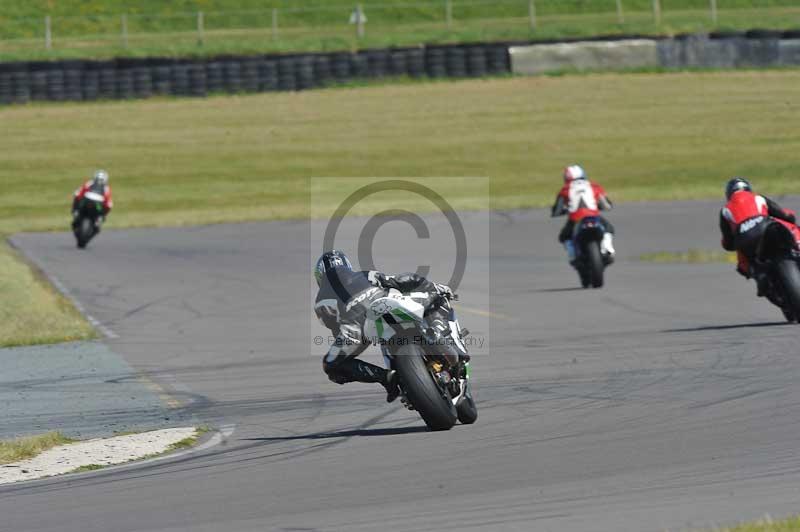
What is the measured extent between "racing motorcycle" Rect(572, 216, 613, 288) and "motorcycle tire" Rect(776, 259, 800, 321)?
18.0 feet

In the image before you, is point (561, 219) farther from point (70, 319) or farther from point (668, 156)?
point (70, 319)

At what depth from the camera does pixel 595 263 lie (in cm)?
1945

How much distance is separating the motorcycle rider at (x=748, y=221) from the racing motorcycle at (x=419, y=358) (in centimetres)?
564

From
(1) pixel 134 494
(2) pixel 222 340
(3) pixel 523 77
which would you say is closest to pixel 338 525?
(1) pixel 134 494

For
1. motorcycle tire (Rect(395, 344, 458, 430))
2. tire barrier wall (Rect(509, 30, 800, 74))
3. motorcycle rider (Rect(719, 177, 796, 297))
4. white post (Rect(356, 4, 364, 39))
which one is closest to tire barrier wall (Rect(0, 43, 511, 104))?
tire barrier wall (Rect(509, 30, 800, 74))

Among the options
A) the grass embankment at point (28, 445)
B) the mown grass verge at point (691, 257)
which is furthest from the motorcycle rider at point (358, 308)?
the mown grass verge at point (691, 257)

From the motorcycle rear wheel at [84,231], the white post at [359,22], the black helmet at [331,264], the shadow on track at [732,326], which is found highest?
the white post at [359,22]

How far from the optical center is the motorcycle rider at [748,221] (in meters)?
14.3

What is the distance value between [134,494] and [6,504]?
27.4 inches

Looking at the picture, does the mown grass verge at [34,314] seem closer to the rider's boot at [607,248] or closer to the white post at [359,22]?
the rider's boot at [607,248]

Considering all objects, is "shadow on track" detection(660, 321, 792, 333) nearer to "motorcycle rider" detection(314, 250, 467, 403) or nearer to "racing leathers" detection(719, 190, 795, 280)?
"racing leathers" detection(719, 190, 795, 280)

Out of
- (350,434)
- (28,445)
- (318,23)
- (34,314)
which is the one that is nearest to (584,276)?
(34,314)

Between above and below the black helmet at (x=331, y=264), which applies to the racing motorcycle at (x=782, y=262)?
below

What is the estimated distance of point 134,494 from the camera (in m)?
8.02
